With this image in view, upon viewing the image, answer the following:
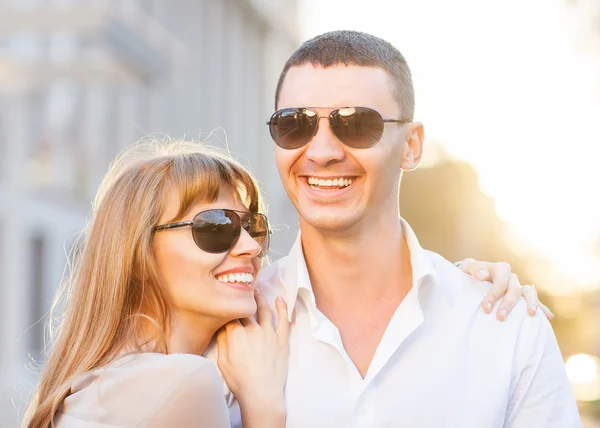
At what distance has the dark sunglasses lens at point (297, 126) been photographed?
3.95 meters

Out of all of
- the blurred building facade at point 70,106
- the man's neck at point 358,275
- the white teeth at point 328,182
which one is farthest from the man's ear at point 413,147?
the blurred building facade at point 70,106

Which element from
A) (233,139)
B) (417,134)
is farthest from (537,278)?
(417,134)

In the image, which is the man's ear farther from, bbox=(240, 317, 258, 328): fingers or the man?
bbox=(240, 317, 258, 328): fingers

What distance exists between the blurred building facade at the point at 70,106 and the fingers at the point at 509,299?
2695 millimetres

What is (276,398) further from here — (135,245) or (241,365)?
(135,245)

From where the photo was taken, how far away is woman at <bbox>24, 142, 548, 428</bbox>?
3799mm

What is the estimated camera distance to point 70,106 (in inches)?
673

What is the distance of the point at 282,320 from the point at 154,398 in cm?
70

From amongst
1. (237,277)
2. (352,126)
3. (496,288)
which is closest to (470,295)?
(496,288)

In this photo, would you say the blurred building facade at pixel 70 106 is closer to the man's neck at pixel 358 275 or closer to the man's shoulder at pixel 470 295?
the man's neck at pixel 358 275

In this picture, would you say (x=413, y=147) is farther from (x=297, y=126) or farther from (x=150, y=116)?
(x=150, y=116)

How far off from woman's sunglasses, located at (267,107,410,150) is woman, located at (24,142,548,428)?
0.33 metres

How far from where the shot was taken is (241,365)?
3.88 m

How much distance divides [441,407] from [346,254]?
752mm
